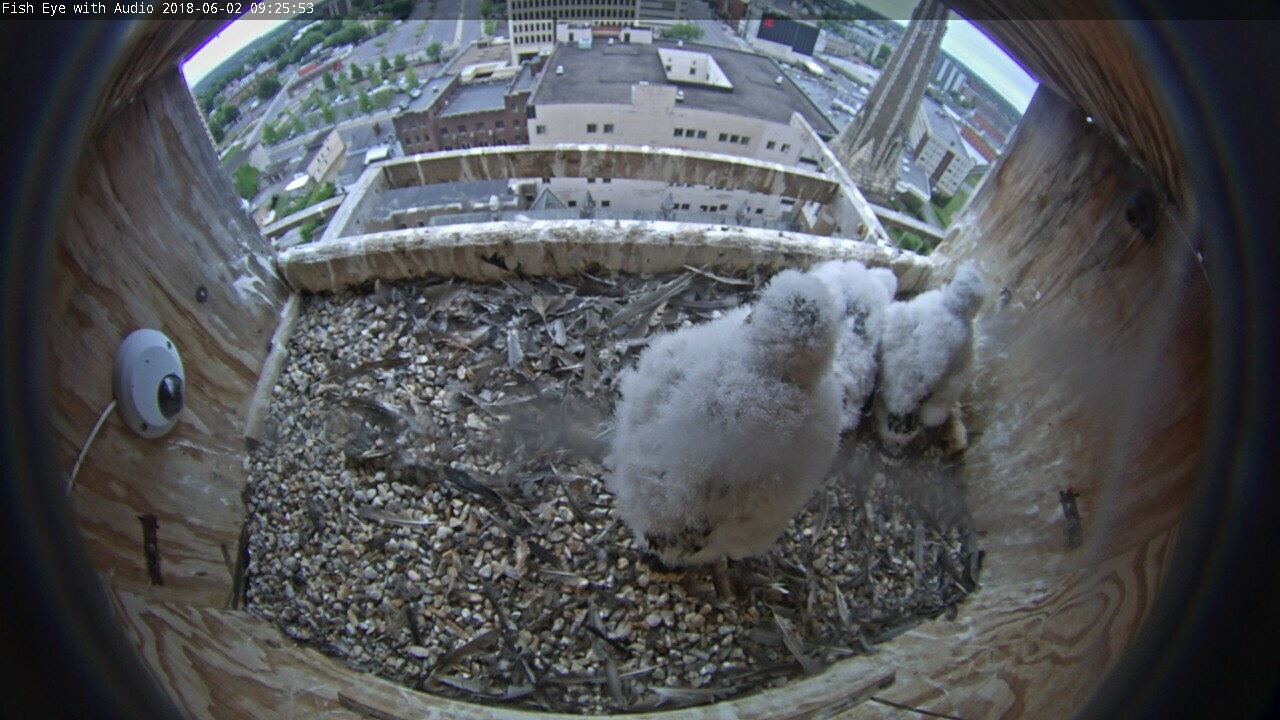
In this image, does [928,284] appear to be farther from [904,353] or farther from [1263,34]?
[1263,34]

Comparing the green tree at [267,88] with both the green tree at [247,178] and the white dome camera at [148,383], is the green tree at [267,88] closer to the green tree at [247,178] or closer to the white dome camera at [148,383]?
the green tree at [247,178]

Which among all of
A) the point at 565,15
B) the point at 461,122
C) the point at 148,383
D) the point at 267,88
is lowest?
the point at 461,122

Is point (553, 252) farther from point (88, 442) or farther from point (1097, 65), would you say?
point (1097, 65)

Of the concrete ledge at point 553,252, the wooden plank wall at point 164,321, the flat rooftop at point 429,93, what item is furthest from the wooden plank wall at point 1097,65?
the flat rooftop at point 429,93

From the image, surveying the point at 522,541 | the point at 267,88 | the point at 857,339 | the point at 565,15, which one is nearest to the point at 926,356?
the point at 857,339

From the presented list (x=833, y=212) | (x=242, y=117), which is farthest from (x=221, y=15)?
(x=242, y=117)

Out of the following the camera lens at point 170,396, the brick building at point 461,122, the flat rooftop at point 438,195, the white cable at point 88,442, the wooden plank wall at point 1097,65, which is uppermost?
the wooden plank wall at point 1097,65

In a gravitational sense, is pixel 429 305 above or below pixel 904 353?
below
